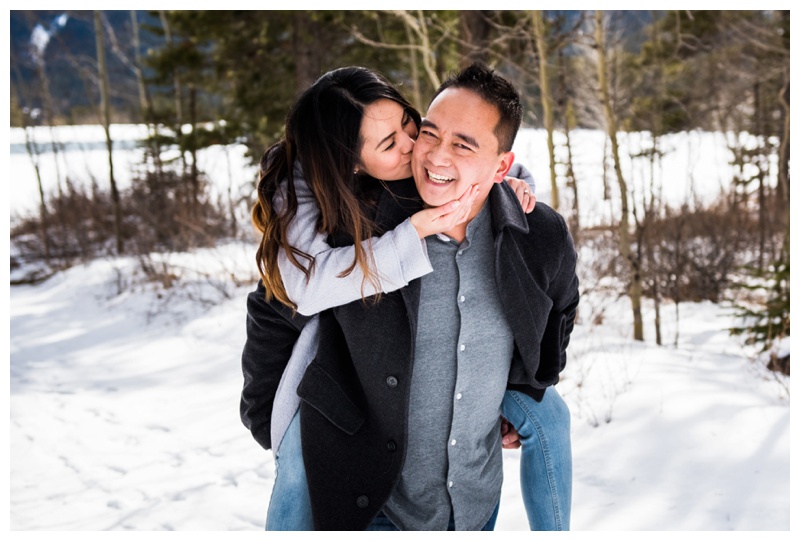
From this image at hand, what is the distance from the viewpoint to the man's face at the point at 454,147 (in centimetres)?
195

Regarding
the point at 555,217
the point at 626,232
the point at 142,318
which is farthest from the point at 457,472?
the point at 142,318

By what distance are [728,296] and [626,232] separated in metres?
4.56

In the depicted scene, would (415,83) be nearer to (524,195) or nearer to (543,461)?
(524,195)

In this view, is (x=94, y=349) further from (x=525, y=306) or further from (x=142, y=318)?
(x=525, y=306)

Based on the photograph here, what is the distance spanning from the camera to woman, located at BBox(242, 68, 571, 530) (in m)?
1.88

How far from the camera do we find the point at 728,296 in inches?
394

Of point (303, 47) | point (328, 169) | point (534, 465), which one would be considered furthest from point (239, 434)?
point (303, 47)

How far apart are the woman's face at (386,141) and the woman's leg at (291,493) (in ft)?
2.47

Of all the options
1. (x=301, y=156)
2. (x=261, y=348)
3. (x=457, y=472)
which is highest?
(x=301, y=156)

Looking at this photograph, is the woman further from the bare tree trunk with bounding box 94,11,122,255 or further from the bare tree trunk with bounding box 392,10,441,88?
the bare tree trunk with bounding box 94,11,122,255

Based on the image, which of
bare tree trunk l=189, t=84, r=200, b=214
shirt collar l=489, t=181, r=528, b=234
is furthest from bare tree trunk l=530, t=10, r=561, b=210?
bare tree trunk l=189, t=84, r=200, b=214

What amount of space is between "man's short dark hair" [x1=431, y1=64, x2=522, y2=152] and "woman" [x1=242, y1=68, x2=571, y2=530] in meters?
0.18

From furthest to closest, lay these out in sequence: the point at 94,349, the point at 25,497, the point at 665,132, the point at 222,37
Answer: the point at 665,132, the point at 222,37, the point at 94,349, the point at 25,497

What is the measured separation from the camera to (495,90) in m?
2.01
